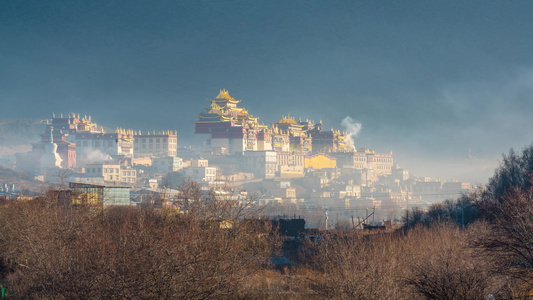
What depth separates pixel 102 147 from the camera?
140250 millimetres

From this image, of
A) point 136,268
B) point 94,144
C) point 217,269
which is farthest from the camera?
point 94,144

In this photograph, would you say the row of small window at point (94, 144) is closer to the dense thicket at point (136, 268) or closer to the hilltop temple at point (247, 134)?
the hilltop temple at point (247, 134)

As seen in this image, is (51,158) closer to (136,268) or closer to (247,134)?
(247,134)

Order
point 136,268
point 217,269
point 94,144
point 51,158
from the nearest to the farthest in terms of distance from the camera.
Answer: point 136,268
point 217,269
point 51,158
point 94,144

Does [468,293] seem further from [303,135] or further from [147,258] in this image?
[303,135]

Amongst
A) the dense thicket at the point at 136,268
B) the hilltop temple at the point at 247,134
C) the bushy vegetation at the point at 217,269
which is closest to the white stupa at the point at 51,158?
the hilltop temple at the point at 247,134

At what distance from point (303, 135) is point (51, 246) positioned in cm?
12903

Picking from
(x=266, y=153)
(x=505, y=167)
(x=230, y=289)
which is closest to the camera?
(x=230, y=289)

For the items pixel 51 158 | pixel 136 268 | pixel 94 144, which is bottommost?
pixel 136 268

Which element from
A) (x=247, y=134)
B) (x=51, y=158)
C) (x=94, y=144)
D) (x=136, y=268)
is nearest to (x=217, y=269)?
(x=136, y=268)

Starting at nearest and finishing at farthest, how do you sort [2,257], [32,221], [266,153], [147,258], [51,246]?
1. [147,258]
2. [51,246]
3. [32,221]
4. [2,257]
5. [266,153]

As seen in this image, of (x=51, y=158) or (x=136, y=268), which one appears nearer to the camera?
(x=136, y=268)

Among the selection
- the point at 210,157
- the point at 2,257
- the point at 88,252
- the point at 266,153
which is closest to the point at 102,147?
the point at 210,157

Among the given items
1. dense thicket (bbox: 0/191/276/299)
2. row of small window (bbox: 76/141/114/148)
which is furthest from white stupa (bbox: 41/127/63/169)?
dense thicket (bbox: 0/191/276/299)
